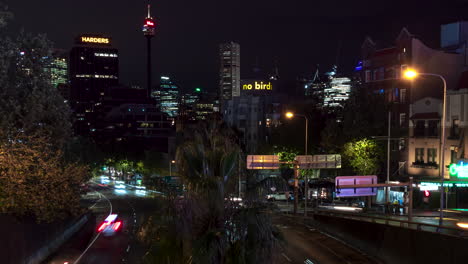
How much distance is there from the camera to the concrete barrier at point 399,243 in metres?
20.6

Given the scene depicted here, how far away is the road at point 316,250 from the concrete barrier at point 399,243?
2.44 ft

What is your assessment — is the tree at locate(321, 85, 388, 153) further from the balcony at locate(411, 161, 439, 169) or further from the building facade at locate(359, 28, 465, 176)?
the balcony at locate(411, 161, 439, 169)

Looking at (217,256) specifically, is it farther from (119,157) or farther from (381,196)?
(119,157)

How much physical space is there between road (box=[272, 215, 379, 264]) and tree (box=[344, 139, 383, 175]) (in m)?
17.5

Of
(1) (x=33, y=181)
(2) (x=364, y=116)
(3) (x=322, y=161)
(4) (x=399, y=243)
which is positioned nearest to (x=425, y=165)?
(2) (x=364, y=116)

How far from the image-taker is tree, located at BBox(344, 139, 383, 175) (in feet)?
174

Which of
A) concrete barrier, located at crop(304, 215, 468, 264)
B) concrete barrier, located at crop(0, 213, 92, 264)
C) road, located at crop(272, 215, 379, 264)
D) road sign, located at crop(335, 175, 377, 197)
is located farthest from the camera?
road sign, located at crop(335, 175, 377, 197)

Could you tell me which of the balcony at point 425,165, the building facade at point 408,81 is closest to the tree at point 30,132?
the balcony at point 425,165

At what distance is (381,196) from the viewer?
57.5 metres

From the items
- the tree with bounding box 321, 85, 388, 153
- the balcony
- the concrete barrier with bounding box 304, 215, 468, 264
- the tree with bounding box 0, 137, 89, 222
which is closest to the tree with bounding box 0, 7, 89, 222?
the tree with bounding box 0, 137, 89, 222

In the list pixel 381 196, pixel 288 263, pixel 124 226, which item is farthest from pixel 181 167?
Result: pixel 381 196

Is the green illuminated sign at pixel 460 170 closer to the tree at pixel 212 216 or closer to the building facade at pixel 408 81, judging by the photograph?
the building facade at pixel 408 81

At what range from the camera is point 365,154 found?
53375 millimetres

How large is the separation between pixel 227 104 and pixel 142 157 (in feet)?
100
